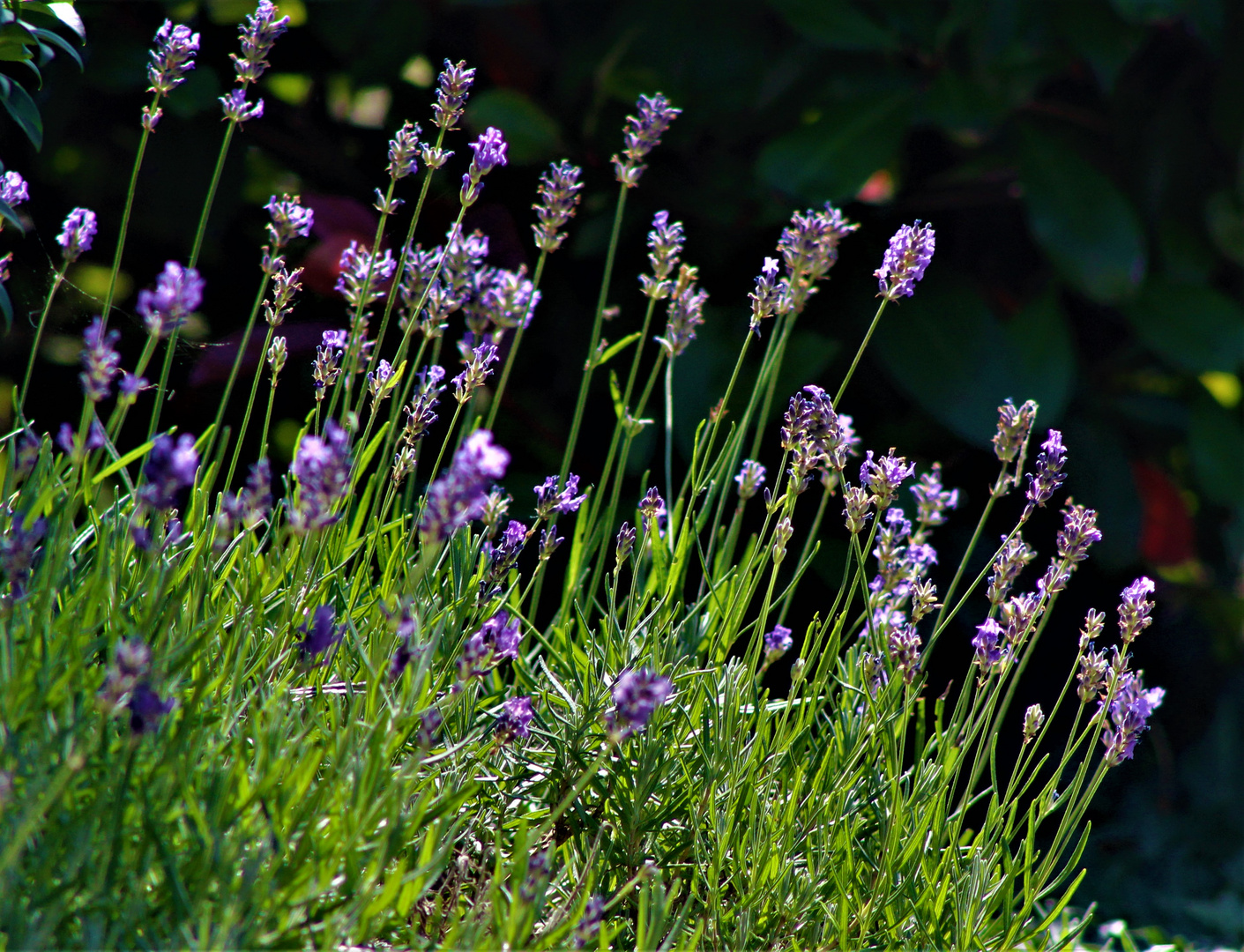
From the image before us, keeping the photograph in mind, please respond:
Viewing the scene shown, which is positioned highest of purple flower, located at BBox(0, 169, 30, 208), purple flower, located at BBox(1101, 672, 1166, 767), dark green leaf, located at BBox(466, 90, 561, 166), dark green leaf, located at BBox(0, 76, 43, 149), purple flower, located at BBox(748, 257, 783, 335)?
dark green leaf, located at BBox(466, 90, 561, 166)

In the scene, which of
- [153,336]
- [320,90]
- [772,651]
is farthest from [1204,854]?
[320,90]

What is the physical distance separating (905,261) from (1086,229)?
1678 millimetres

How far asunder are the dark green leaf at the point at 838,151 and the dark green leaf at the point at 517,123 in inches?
20.6

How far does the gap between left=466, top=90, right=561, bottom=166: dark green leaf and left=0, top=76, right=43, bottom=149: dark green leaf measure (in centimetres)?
136

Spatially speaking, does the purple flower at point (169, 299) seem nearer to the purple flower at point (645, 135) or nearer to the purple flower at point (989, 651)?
the purple flower at point (645, 135)

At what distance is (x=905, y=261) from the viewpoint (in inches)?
42.1

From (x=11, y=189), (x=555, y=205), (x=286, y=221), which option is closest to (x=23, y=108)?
(x=11, y=189)

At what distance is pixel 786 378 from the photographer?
2137mm

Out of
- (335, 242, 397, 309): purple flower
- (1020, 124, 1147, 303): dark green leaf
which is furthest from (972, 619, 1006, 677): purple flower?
(1020, 124, 1147, 303): dark green leaf

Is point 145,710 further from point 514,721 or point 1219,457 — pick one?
point 1219,457

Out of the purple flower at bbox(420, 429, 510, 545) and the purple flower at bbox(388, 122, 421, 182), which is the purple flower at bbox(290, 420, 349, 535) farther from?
the purple flower at bbox(388, 122, 421, 182)

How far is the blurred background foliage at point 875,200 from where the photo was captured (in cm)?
235

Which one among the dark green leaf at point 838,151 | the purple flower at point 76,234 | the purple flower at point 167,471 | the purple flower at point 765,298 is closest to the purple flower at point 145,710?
the purple flower at point 167,471

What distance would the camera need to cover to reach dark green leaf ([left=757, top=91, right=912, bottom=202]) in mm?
2314
